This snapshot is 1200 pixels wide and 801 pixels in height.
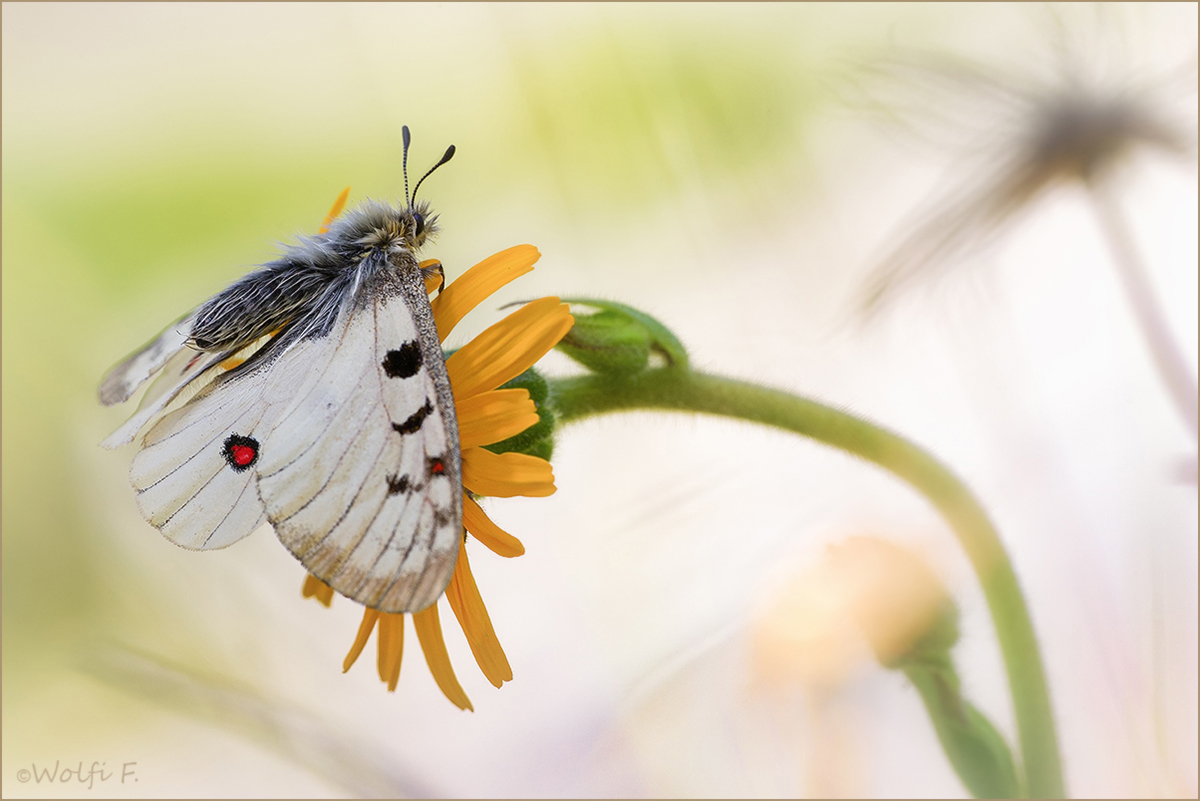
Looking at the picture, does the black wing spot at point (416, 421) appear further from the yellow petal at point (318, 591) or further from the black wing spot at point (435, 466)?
the yellow petal at point (318, 591)

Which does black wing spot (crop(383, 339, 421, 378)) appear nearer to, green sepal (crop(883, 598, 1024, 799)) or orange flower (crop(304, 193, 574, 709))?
orange flower (crop(304, 193, 574, 709))

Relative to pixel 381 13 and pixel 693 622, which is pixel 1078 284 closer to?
pixel 693 622

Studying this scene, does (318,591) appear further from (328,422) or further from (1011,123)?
(1011,123)

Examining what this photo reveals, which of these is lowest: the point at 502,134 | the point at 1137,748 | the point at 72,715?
the point at 72,715

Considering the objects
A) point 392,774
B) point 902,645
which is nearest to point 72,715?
point 392,774
